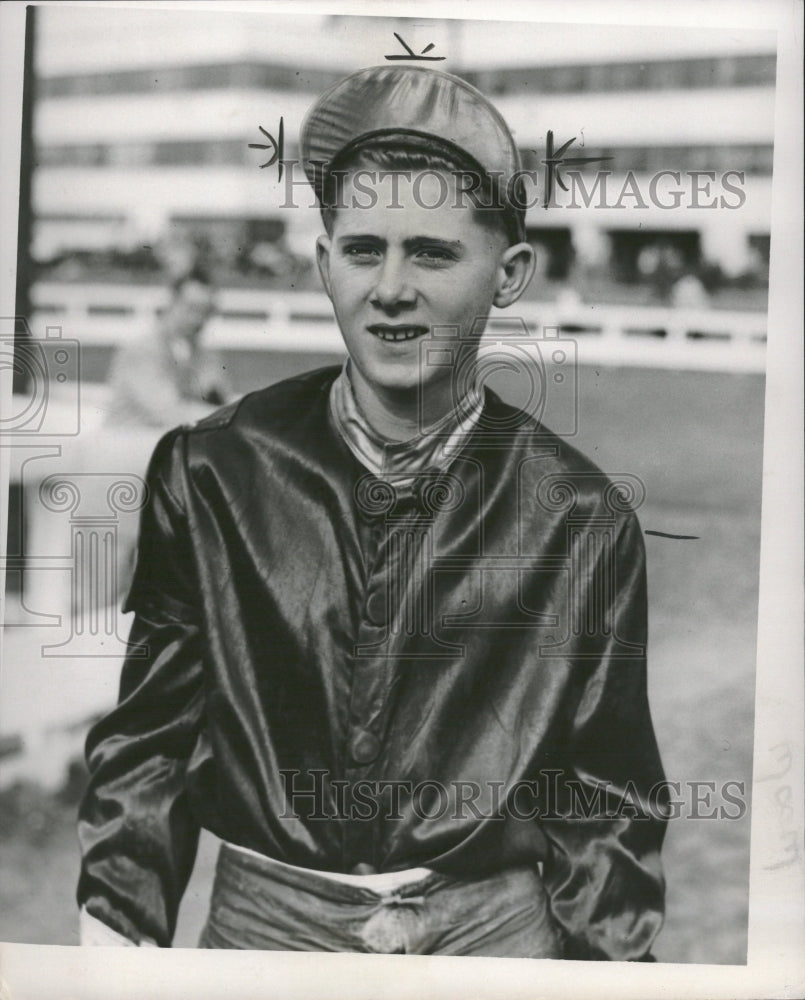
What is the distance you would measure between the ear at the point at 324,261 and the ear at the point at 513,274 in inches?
15.4

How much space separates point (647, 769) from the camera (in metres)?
2.65

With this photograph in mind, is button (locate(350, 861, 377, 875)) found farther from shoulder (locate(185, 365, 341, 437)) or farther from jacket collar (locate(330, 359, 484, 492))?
shoulder (locate(185, 365, 341, 437))

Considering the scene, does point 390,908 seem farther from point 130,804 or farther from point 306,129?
point 306,129

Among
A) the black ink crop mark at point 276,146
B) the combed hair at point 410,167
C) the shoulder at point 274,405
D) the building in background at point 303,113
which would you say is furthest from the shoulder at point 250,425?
the black ink crop mark at point 276,146

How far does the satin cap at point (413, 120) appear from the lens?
2.57 metres

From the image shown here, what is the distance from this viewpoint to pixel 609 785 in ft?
8.64

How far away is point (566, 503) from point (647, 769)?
66cm

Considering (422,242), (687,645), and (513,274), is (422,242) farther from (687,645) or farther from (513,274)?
(687,645)

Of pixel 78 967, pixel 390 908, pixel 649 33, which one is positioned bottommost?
pixel 78 967

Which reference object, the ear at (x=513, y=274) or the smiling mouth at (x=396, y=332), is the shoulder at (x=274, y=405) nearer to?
the smiling mouth at (x=396, y=332)

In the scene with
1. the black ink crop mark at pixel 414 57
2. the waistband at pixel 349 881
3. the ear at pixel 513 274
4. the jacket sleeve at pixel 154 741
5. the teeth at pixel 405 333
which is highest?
the black ink crop mark at pixel 414 57

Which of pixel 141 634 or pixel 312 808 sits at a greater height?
pixel 141 634

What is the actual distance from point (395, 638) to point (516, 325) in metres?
0.78

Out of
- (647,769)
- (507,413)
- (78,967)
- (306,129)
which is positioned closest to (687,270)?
(507,413)
